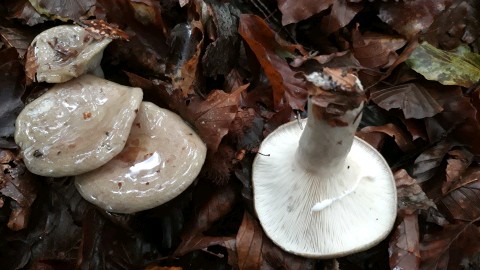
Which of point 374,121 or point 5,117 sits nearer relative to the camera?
point 5,117

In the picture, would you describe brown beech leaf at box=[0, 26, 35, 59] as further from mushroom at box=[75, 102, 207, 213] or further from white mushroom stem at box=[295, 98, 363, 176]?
white mushroom stem at box=[295, 98, 363, 176]

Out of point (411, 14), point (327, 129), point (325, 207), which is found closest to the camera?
point (327, 129)

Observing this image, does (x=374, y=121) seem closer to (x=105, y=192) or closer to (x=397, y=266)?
(x=397, y=266)

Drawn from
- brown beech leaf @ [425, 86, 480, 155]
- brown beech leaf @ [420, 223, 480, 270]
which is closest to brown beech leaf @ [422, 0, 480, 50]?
brown beech leaf @ [425, 86, 480, 155]

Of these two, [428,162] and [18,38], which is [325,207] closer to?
[428,162]

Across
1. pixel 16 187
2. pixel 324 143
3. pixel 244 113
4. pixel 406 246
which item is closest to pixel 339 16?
pixel 244 113

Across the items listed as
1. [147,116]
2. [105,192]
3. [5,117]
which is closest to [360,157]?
[147,116]
